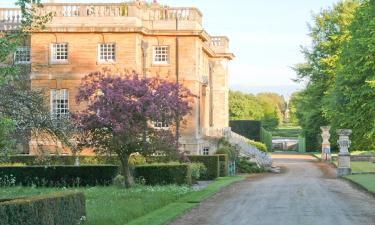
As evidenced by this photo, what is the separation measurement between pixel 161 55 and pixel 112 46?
3.55 meters

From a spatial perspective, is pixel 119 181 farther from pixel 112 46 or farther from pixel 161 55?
pixel 161 55

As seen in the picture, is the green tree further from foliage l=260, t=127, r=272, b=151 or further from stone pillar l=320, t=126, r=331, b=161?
foliage l=260, t=127, r=272, b=151

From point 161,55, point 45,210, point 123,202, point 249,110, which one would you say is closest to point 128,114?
point 123,202

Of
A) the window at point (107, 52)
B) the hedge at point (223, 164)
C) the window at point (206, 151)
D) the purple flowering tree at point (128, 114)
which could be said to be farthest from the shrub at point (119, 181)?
the window at point (206, 151)

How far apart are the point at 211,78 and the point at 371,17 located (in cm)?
2780

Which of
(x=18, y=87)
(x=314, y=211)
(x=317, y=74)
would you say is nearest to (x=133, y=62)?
(x=314, y=211)

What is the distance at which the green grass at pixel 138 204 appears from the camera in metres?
18.6

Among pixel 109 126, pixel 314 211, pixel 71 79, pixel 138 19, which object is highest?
pixel 138 19

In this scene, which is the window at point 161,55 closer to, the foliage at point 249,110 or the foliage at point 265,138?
the foliage at point 265,138

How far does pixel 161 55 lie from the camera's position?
47000 millimetres

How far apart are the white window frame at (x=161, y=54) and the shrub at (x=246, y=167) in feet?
26.8

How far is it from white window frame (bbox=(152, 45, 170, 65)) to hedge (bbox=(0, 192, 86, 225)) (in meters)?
29.9

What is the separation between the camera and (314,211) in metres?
20.9

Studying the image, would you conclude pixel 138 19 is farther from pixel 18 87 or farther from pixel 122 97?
pixel 18 87
